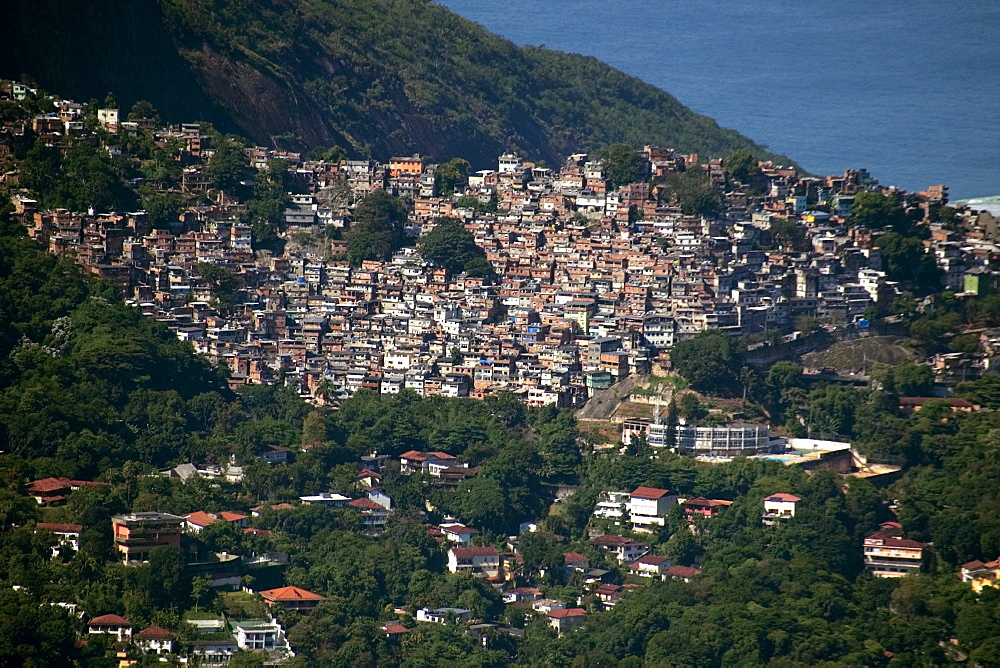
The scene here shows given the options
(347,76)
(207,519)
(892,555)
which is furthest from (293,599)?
(347,76)

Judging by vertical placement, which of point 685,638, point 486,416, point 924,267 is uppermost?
point 924,267

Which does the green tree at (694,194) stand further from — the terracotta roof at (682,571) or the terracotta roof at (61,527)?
the terracotta roof at (61,527)

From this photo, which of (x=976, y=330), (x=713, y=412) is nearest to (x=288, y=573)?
(x=713, y=412)

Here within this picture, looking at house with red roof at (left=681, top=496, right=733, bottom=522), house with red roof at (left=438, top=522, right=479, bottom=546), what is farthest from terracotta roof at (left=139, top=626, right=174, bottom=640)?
house with red roof at (left=681, top=496, right=733, bottom=522)

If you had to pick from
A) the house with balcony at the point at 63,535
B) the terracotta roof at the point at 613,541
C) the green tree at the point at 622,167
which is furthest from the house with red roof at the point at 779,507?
the green tree at the point at 622,167

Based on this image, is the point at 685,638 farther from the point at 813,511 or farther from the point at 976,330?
the point at 976,330

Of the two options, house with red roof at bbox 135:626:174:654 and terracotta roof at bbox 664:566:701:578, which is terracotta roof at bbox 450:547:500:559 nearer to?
terracotta roof at bbox 664:566:701:578
